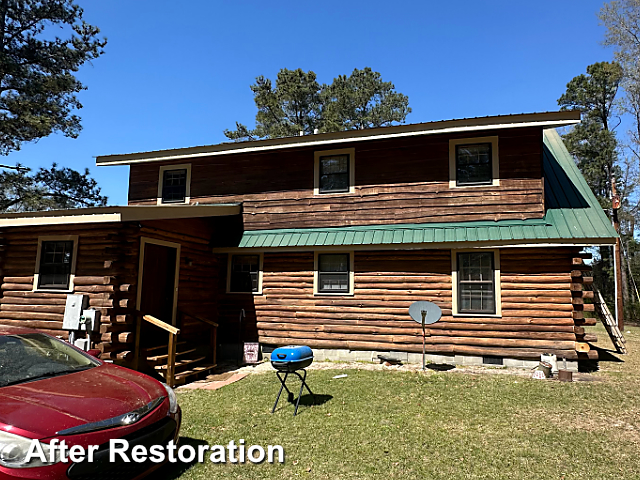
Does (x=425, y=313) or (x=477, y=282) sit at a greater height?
(x=477, y=282)

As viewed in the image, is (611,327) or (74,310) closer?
(74,310)

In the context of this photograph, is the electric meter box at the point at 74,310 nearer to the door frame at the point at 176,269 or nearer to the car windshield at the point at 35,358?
the door frame at the point at 176,269

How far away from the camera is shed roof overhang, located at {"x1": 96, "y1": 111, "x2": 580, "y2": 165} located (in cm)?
909

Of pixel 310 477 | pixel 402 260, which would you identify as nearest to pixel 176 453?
pixel 310 477

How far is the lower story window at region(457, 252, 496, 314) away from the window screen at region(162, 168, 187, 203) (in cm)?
795

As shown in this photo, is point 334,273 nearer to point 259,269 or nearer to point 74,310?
point 259,269

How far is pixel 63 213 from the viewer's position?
26.4 feet

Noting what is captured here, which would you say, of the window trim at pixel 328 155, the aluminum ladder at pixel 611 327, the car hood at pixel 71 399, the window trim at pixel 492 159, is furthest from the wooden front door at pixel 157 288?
the aluminum ladder at pixel 611 327

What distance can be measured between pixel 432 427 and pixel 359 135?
23.4 feet

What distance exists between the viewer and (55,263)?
8.59 metres

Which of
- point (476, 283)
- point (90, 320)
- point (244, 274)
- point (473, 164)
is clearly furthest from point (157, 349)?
point (473, 164)

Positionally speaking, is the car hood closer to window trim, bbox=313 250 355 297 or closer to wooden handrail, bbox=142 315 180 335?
wooden handrail, bbox=142 315 180 335

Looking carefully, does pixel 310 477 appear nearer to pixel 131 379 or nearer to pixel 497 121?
pixel 131 379

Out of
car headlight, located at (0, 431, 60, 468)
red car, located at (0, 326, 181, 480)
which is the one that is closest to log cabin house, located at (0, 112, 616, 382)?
red car, located at (0, 326, 181, 480)
